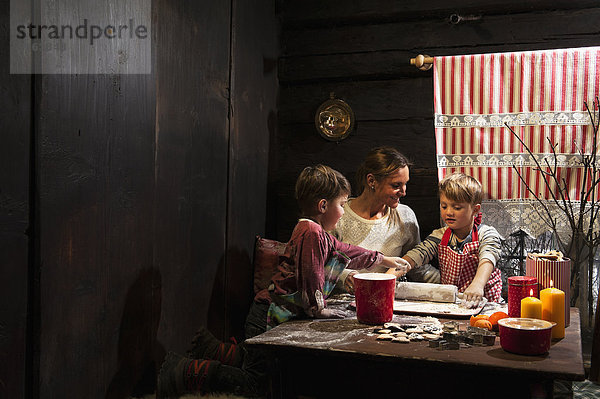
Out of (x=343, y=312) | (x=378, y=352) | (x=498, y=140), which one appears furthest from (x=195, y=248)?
(x=498, y=140)

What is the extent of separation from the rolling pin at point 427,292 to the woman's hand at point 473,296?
63 millimetres

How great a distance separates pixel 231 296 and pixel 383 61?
1.86 meters

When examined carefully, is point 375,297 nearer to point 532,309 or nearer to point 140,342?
point 532,309

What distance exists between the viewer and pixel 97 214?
223cm

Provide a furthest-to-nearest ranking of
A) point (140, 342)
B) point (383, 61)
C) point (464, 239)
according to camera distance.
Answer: point (383, 61) < point (464, 239) < point (140, 342)

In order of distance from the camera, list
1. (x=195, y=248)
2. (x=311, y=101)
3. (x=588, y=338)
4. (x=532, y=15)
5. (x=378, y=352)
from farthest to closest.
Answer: (x=311, y=101) → (x=532, y=15) → (x=588, y=338) → (x=195, y=248) → (x=378, y=352)

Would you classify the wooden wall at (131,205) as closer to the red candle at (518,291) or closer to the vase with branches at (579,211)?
the red candle at (518,291)

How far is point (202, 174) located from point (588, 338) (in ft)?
7.87

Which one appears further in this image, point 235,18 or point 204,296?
point 235,18

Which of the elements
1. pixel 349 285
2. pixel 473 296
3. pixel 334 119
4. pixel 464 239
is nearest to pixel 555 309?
pixel 473 296

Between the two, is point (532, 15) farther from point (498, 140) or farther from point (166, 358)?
point (166, 358)

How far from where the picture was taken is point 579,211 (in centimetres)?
320

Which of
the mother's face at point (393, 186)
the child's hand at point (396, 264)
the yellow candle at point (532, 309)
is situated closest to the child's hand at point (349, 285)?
the child's hand at point (396, 264)

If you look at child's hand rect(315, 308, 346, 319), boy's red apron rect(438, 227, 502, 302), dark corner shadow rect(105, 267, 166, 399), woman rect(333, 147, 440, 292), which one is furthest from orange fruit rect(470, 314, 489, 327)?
dark corner shadow rect(105, 267, 166, 399)
